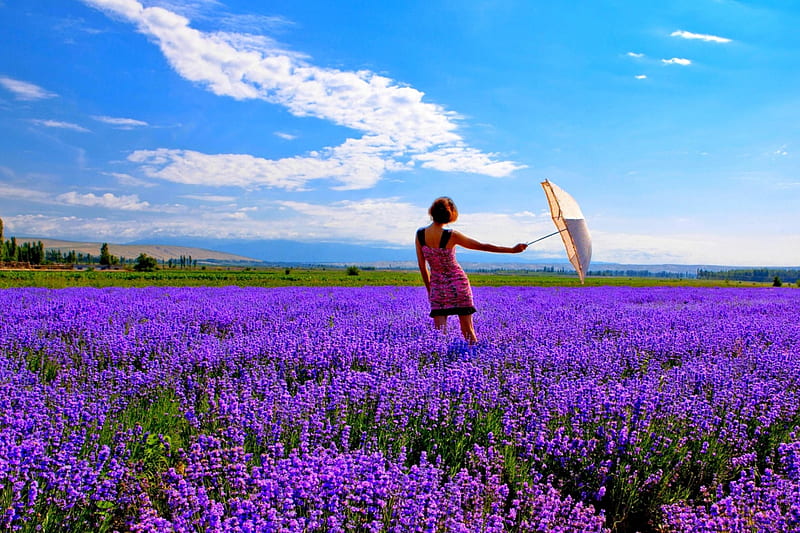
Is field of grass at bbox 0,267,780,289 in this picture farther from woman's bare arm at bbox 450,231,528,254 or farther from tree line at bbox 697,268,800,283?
tree line at bbox 697,268,800,283

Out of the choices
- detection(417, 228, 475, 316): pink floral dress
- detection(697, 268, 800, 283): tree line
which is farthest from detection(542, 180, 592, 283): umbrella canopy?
detection(697, 268, 800, 283): tree line

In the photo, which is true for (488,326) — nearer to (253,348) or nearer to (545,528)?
(253,348)

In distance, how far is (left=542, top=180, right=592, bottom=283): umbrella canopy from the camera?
439 cm

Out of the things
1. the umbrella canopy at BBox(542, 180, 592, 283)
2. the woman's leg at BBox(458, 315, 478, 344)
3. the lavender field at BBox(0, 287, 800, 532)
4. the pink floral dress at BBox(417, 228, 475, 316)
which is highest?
the umbrella canopy at BBox(542, 180, 592, 283)

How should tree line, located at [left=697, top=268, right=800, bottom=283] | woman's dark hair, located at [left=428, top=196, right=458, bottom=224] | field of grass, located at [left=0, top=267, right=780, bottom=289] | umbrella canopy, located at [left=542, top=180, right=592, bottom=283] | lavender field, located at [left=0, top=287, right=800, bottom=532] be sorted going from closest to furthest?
lavender field, located at [left=0, top=287, right=800, bottom=532], umbrella canopy, located at [left=542, top=180, right=592, bottom=283], woman's dark hair, located at [left=428, top=196, right=458, bottom=224], field of grass, located at [left=0, top=267, right=780, bottom=289], tree line, located at [left=697, top=268, right=800, bottom=283]

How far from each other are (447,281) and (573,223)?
4.52 feet

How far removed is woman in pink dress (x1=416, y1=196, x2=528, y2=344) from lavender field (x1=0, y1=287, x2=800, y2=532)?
286 mm

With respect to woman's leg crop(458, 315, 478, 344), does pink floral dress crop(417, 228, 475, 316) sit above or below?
above

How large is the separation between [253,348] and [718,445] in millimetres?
3306

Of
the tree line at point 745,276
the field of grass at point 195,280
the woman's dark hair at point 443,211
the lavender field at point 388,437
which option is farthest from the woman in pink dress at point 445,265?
the tree line at point 745,276

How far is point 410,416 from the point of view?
3027mm

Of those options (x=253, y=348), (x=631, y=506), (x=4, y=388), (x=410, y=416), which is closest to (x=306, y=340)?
(x=253, y=348)

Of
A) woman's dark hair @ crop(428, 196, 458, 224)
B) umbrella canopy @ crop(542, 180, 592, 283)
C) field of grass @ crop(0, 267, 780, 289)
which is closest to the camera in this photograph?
umbrella canopy @ crop(542, 180, 592, 283)

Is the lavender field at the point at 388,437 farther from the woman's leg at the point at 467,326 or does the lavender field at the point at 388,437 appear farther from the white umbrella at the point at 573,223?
the white umbrella at the point at 573,223
